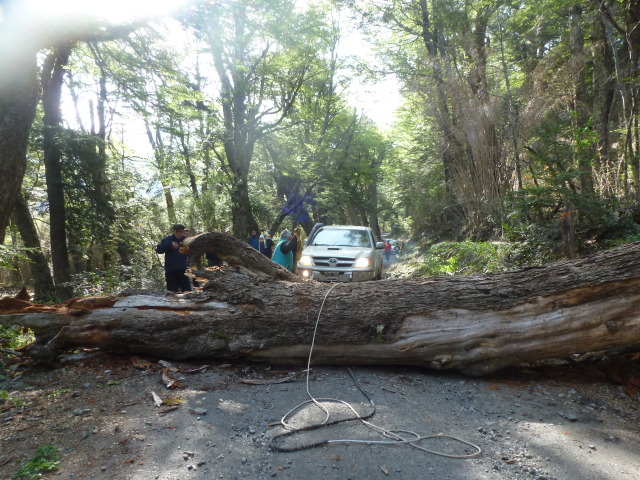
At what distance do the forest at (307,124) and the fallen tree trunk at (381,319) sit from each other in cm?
160

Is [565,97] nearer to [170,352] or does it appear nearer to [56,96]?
[170,352]

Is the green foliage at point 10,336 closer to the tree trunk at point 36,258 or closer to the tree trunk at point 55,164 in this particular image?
the tree trunk at point 55,164

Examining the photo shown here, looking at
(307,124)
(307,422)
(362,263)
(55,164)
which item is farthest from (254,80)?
(307,422)

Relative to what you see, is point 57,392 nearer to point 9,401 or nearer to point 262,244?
point 9,401

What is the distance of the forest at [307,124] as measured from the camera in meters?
7.13

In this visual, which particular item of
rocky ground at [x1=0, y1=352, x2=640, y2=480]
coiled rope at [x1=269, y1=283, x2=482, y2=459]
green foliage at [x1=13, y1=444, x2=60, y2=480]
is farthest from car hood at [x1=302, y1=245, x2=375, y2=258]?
green foliage at [x1=13, y1=444, x2=60, y2=480]

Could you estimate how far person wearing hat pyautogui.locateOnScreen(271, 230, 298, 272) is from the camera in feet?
30.8

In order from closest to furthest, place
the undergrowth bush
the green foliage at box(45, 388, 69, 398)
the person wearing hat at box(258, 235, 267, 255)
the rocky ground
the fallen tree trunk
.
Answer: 1. the rocky ground
2. the green foliage at box(45, 388, 69, 398)
3. the fallen tree trunk
4. the undergrowth bush
5. the person wearing hat at box(258, 235, 267, 255)

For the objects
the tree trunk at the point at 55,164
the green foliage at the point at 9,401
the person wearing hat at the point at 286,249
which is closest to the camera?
the green foliage at the point at 9,401

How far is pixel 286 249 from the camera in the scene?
9406 mm

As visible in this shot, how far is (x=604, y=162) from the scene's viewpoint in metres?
9.09

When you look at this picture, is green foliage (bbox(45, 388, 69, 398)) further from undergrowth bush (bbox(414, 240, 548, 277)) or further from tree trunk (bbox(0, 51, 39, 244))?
undergrowth bush (bbox(414, 240, 548, 277))

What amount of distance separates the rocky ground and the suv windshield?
570cm

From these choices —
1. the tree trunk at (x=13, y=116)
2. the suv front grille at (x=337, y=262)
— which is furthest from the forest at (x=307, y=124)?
the suv front grille at (x=337, y=262)
